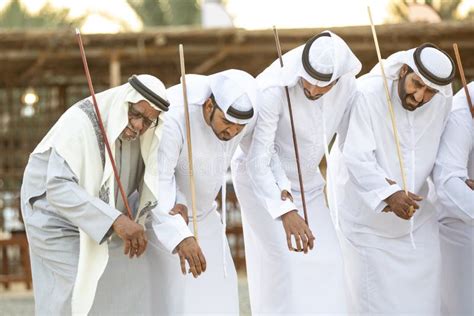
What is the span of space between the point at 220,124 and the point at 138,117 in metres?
0.67

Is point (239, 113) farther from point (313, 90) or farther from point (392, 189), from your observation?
point (392, 189)

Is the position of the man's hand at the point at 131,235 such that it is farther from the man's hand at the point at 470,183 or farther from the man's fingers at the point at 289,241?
the man's hand at the point at 470,183

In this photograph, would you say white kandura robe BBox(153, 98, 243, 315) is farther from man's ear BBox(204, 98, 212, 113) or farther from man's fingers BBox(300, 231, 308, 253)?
man's fingers BBox(300, 231, 308, 253)

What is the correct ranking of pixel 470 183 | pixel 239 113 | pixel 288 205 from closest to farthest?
pixel 239 113, pixel 288 205, pixel 470 183

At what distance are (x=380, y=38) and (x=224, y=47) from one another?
197 cm

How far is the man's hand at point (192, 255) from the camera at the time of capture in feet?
20.1

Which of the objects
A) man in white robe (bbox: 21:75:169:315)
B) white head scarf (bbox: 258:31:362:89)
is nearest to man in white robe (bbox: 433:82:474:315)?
white head scarf (bbox: 258:31:362:89)

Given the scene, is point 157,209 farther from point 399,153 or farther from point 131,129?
point 399,153

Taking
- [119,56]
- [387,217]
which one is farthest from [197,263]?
[119,56]

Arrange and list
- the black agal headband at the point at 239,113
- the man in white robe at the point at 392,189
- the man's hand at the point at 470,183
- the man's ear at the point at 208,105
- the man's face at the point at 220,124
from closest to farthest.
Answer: the black agal headband at the point at 239,113
the man's face at the point at 220,124
the man's ear at the point at 208,105
the man in white robe at the point at 392,189
the man's hand at the point at 470,183

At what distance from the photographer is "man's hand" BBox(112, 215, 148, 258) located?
5918mm

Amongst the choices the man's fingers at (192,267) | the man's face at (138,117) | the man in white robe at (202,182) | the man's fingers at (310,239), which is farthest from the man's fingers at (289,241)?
the man's face at (138,117)

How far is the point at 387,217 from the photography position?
24.5 feet

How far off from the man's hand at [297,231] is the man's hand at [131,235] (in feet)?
3.33
